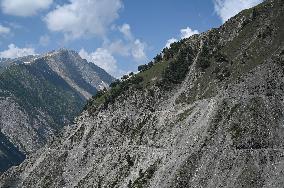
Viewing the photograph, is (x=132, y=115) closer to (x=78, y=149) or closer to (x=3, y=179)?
(x=78, y=149)

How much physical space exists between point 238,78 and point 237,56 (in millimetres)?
15810

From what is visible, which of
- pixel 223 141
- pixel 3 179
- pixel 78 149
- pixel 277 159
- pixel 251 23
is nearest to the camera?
pixel 277 159

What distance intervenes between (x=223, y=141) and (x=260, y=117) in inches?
391

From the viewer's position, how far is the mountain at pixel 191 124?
4193 inches

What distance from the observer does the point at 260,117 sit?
110m

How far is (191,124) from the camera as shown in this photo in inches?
4978

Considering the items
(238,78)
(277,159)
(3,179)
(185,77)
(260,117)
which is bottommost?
(277,159)

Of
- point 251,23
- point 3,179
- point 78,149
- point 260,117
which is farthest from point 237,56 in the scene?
point 3,179

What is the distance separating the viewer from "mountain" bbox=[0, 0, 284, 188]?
349ft

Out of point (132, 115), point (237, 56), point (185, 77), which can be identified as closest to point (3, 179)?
point (132, 115)

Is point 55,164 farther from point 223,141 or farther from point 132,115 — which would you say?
point 223,141

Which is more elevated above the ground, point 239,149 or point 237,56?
point 237,56

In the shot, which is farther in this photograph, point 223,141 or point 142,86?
point 142,86

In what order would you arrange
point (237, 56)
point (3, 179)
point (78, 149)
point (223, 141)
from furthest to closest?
point (3, 179), point (78, 149), point (237, 56), point (223, 141)
